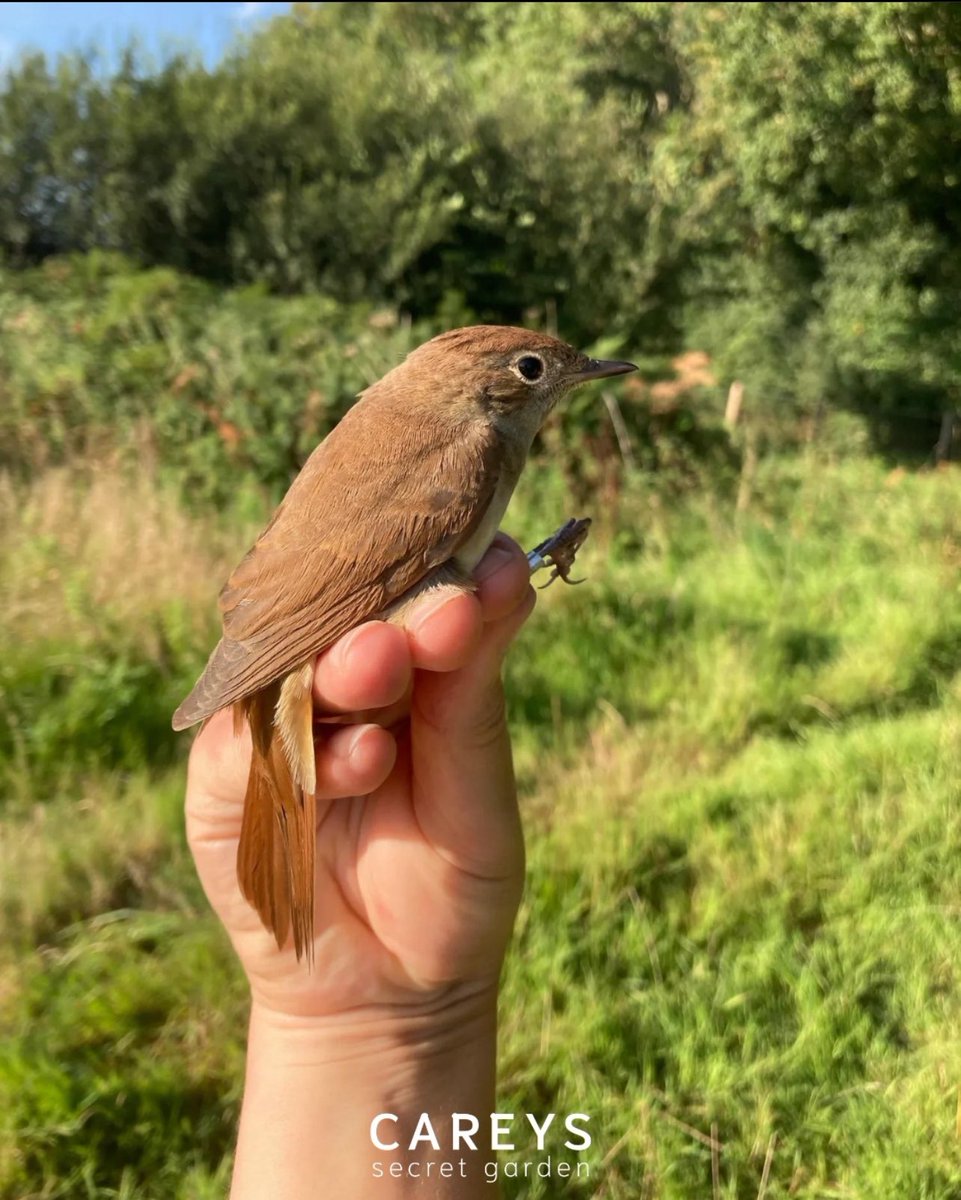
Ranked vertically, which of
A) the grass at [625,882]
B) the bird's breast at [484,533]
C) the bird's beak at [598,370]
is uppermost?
the bird's beak at [598,370]

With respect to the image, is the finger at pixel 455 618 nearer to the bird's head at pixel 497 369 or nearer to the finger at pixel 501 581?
the finger at pixel 501 581

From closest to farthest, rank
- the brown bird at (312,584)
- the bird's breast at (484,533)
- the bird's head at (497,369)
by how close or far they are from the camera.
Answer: the brown bird at (312,584)
the bird's breast at (484,533)
the bird's head at (497,369)

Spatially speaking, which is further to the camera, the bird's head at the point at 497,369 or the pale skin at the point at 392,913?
the bird's head at the point at 497,369

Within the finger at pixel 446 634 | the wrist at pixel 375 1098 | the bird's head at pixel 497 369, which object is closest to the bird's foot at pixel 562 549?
the bird's head at pixel 497 369

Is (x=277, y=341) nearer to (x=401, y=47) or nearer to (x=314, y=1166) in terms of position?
(x=314, y=1166)

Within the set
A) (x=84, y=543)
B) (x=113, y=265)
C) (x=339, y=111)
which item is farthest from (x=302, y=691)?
(x=339, y=111)

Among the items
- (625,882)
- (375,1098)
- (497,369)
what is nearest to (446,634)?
(497,369)
